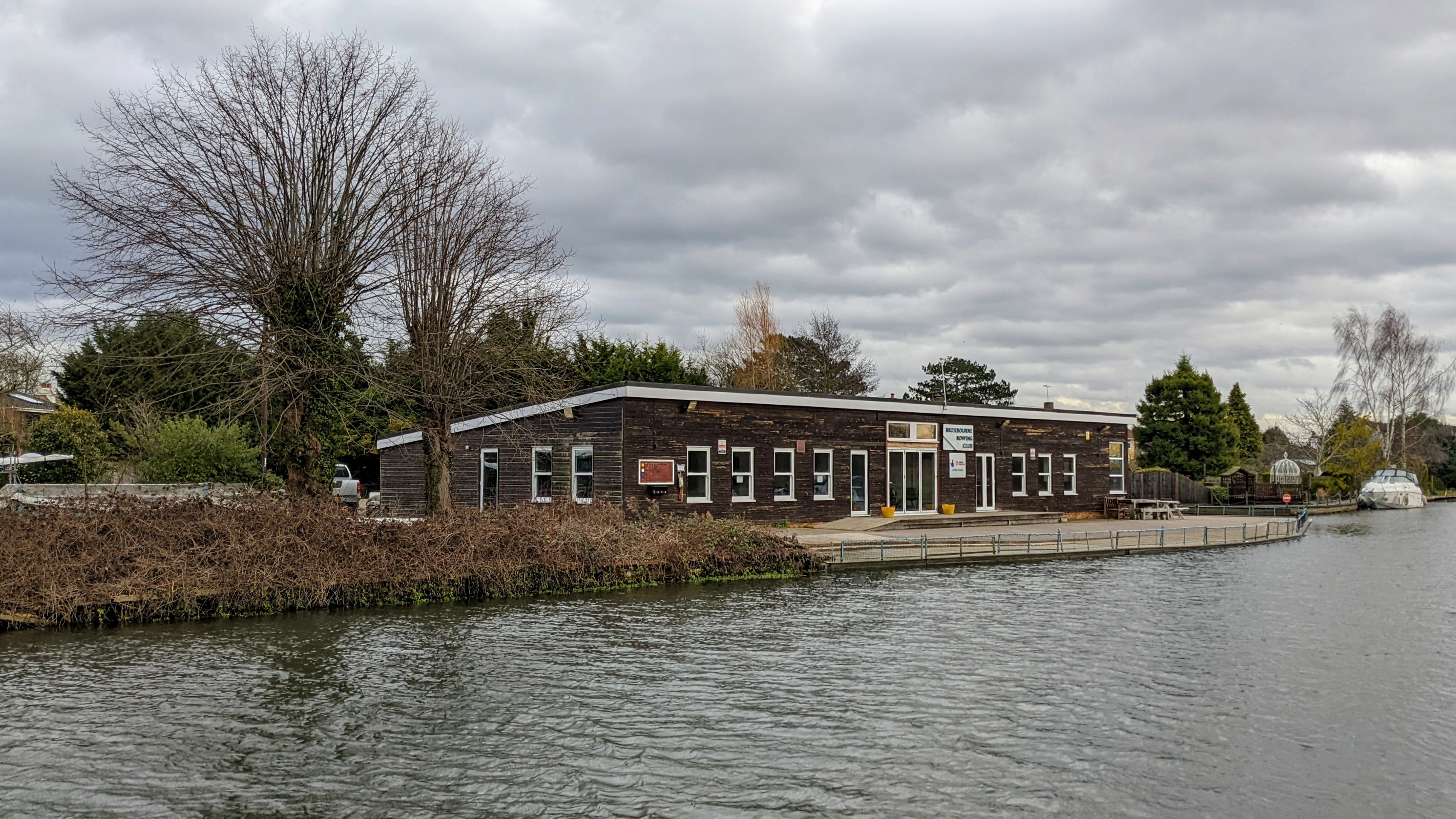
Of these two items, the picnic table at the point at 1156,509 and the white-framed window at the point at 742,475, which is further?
the picnic table at the point at 1156,509

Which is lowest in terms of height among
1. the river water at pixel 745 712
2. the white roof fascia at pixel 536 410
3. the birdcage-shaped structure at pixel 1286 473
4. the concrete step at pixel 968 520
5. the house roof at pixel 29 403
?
the river water at pixel 745 712

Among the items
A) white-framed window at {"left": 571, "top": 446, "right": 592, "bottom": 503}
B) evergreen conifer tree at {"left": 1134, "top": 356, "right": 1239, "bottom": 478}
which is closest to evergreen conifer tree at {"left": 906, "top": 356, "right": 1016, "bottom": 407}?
evergreen conifer tree at {"left": 1134, "top": 356, "right": 1239, "bottom": 478}

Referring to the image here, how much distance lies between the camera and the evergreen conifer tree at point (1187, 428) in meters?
52.9

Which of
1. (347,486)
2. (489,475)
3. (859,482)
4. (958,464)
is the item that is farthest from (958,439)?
(347,486)

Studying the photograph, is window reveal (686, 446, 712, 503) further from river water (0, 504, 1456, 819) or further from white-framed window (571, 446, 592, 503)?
river water (0, 504, 1456, 819)

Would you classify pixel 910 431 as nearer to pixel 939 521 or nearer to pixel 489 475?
pixel 939 521

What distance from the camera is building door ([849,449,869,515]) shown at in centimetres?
2881

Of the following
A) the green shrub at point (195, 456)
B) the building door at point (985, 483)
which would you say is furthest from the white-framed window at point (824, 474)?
the green shrub at point (195, 456)

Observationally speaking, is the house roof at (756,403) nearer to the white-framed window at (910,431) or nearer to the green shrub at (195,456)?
the white-framed window at (910,431)

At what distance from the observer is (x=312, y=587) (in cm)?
1545

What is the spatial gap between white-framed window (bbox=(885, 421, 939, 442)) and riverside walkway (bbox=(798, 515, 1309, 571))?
3.31 metres

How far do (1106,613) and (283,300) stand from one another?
49.5 feet

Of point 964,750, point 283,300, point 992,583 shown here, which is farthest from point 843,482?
point 964,750

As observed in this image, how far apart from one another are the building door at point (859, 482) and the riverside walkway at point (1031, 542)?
218cm
